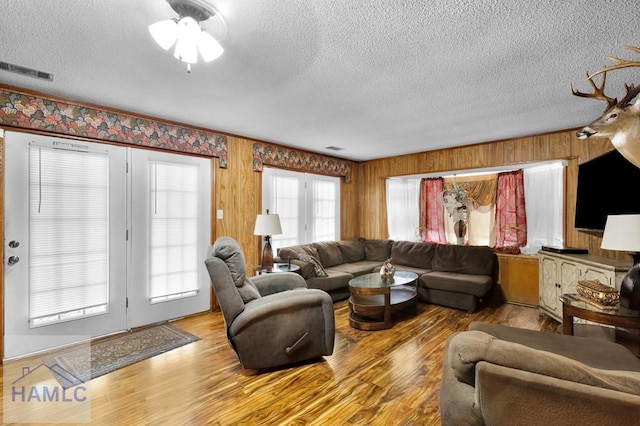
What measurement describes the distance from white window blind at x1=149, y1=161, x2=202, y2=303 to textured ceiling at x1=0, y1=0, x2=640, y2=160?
0.69 m

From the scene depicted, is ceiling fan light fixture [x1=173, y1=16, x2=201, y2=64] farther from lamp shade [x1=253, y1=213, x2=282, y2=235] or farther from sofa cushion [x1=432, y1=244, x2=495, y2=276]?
sofa cushion [x1=432, y1=244, x2=495, y2=276]

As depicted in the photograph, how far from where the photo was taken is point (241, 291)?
2.44 metres

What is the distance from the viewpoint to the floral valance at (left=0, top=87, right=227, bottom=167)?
8.37 ft

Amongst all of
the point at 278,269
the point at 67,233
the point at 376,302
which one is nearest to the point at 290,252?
the point at 278,269

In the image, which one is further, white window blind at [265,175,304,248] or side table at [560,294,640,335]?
white window blind at [265,175,304,248]

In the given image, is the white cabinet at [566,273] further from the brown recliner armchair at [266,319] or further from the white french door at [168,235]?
the white french door at [168,235]

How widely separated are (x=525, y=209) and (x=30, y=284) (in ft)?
19.4

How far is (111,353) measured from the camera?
265 cm

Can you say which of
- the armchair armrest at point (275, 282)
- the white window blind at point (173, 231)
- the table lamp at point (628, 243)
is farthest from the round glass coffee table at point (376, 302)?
the white window blind at point (173, 231)

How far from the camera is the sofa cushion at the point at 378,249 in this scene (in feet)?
17.4

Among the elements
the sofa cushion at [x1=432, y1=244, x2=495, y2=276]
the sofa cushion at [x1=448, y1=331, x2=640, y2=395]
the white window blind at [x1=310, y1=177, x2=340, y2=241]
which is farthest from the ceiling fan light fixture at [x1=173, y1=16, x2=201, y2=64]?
the sofa cushion at [x1=432, y1=244, x2=495, y2=276]

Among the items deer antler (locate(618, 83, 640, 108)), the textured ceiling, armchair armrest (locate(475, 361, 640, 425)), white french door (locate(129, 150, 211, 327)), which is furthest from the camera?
white french door (locate(129, 150, 211, 327))

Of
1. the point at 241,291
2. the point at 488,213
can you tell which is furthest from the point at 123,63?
the point at 488,213

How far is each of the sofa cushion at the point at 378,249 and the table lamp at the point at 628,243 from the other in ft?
10.6
